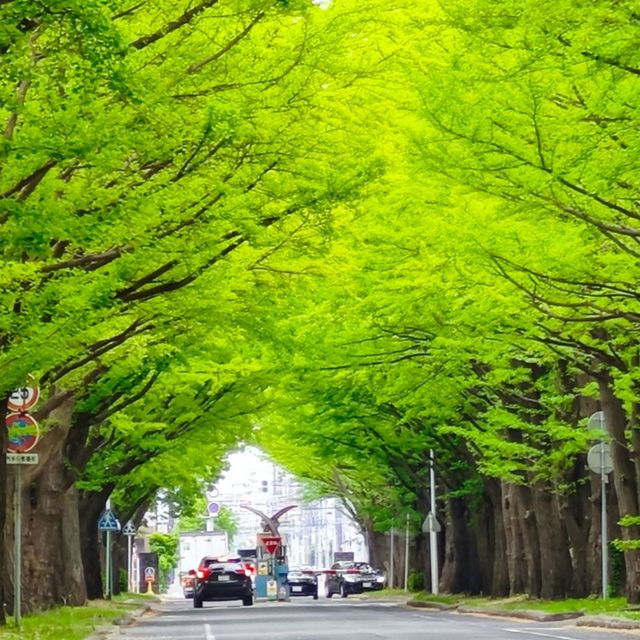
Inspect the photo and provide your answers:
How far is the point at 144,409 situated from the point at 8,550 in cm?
Answer: 951

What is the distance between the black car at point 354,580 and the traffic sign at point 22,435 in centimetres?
5082

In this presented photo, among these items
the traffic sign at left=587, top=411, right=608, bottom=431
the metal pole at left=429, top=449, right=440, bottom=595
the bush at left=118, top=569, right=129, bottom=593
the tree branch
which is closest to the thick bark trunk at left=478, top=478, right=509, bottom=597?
the metal pole at left=429, top=449, right=440, bottom=595

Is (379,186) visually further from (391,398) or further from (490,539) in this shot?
(490,539)

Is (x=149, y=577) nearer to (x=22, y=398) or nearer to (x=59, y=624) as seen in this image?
(x=59, y=624)

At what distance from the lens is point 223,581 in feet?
177

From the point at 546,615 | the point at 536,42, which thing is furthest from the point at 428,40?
the point at 546,615

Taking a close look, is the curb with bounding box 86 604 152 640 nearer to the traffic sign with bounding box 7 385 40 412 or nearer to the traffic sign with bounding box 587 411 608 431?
the traffic sign with bounding box 7 385 40 412

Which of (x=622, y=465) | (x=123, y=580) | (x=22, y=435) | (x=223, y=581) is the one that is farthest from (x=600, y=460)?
(x=123, y=580)

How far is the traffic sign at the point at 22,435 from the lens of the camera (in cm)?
2211

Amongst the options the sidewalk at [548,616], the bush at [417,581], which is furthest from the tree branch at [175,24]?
the bush at [417,581]

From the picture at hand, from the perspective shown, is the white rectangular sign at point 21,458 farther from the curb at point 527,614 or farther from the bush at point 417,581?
the bush at point 417,581

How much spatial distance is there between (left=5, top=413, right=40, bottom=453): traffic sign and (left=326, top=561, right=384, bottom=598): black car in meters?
50.8

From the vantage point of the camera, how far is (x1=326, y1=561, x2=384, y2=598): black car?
237ft

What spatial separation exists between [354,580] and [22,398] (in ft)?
169
